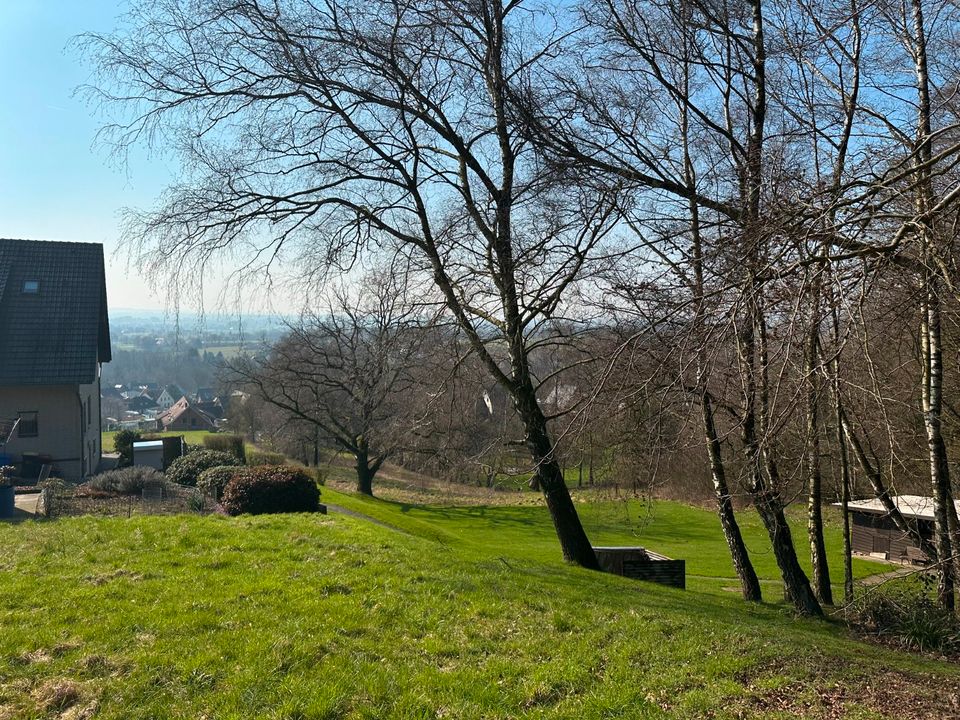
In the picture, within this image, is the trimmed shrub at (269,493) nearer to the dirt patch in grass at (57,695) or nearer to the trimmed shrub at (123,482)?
the trimmed shrub at (123,482)

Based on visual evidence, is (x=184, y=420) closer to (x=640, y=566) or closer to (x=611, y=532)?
(x=611, y=532)

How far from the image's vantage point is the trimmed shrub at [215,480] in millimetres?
19047

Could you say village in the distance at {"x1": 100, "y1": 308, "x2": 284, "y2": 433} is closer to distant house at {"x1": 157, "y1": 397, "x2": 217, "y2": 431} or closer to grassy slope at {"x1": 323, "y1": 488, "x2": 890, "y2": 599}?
distant house at {"x1": 157, "y1": 397, "x2": 217, "y2": 431}

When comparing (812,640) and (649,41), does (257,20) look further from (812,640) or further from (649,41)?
(812,640)

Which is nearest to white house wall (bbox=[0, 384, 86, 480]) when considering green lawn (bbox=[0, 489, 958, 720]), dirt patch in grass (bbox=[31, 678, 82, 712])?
green lawn (bbox=[0, 489, 958, 720])

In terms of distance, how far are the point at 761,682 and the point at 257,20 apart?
9.42 meters

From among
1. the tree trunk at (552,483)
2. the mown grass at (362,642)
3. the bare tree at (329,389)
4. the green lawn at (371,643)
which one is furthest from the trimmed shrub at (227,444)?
the mown grass at (362,642)

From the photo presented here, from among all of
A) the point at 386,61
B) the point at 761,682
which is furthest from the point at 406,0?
the point at 761,682

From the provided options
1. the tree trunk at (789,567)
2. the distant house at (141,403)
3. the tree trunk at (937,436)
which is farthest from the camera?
the distant house at (141,403)

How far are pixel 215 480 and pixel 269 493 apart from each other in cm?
378

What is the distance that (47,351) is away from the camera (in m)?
25.7

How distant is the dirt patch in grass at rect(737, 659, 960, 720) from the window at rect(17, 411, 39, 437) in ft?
85.0

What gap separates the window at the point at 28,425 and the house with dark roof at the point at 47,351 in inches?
1.1

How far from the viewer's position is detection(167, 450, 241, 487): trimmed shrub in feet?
74.9
